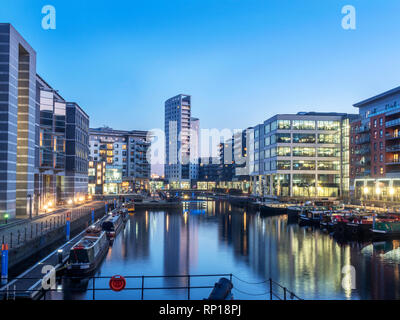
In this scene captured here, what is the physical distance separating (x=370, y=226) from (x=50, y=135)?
59.4 meters

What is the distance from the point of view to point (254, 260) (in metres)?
41.2

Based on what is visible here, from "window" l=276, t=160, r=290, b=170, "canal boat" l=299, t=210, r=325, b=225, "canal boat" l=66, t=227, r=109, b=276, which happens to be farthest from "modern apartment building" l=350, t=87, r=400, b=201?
"canal boat" l=66, t=227, r=109, b=276

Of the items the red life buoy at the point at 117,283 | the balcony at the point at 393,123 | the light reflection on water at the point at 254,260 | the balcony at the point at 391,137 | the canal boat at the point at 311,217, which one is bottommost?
the light reflection on water at the point at 254,260

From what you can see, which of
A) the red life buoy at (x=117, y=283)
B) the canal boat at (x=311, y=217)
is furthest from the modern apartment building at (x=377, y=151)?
the red life buoy at (x=117, y=283)

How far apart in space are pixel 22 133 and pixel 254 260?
127 feet

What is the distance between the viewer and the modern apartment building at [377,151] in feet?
279

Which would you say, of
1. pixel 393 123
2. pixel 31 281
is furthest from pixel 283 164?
pixel 31 281

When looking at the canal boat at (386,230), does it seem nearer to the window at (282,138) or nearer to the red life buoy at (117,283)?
the red life buoy at (117,283)

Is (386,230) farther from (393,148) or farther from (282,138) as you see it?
(282,138)

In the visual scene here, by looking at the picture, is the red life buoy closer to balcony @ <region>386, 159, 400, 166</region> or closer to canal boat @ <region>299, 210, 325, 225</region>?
canal boat @ <region>299, 210, 325, 225</region>

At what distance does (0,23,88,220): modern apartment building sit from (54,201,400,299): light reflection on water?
609 inches

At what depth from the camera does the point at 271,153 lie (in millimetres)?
127875

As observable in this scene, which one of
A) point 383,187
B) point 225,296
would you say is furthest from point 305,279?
point 383,187

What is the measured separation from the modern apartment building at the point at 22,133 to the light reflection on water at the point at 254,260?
609 inches
